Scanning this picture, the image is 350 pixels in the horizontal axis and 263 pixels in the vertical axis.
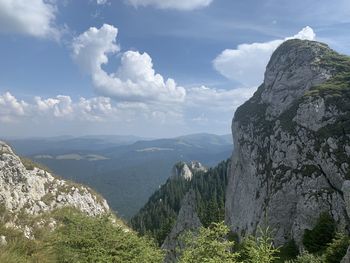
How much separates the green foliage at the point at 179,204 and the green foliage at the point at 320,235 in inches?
2690

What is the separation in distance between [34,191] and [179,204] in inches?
4437

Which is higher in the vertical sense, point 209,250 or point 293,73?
point 293,73

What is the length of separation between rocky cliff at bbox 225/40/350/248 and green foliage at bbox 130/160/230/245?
28126 millimetres

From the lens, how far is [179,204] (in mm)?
158500

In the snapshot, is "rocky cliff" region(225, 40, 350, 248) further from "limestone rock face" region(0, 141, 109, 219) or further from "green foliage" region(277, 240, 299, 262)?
"limestone rock face" region(0, 141, 109, 219)

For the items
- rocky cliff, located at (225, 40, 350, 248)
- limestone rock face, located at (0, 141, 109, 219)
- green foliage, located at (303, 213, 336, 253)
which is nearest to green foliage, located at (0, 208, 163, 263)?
limestone rock face, located at (0, 141, 109, 219)

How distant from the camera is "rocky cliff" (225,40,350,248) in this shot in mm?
54531

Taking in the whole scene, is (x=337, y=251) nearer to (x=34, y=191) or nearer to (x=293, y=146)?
(x=293, y=146)

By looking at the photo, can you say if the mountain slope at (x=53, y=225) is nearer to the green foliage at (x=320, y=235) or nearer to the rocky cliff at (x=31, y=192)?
the rocky cliff at (x=31, y=192)

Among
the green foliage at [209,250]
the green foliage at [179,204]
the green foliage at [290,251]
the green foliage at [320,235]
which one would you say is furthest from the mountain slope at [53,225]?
the green foliage at [179,204]

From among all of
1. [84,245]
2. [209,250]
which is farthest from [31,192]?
[209,250]

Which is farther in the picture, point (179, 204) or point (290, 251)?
point (179, 204)

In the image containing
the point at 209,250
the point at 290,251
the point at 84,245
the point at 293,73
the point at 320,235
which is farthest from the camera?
the point at 293,73

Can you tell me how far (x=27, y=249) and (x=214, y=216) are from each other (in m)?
90.2
